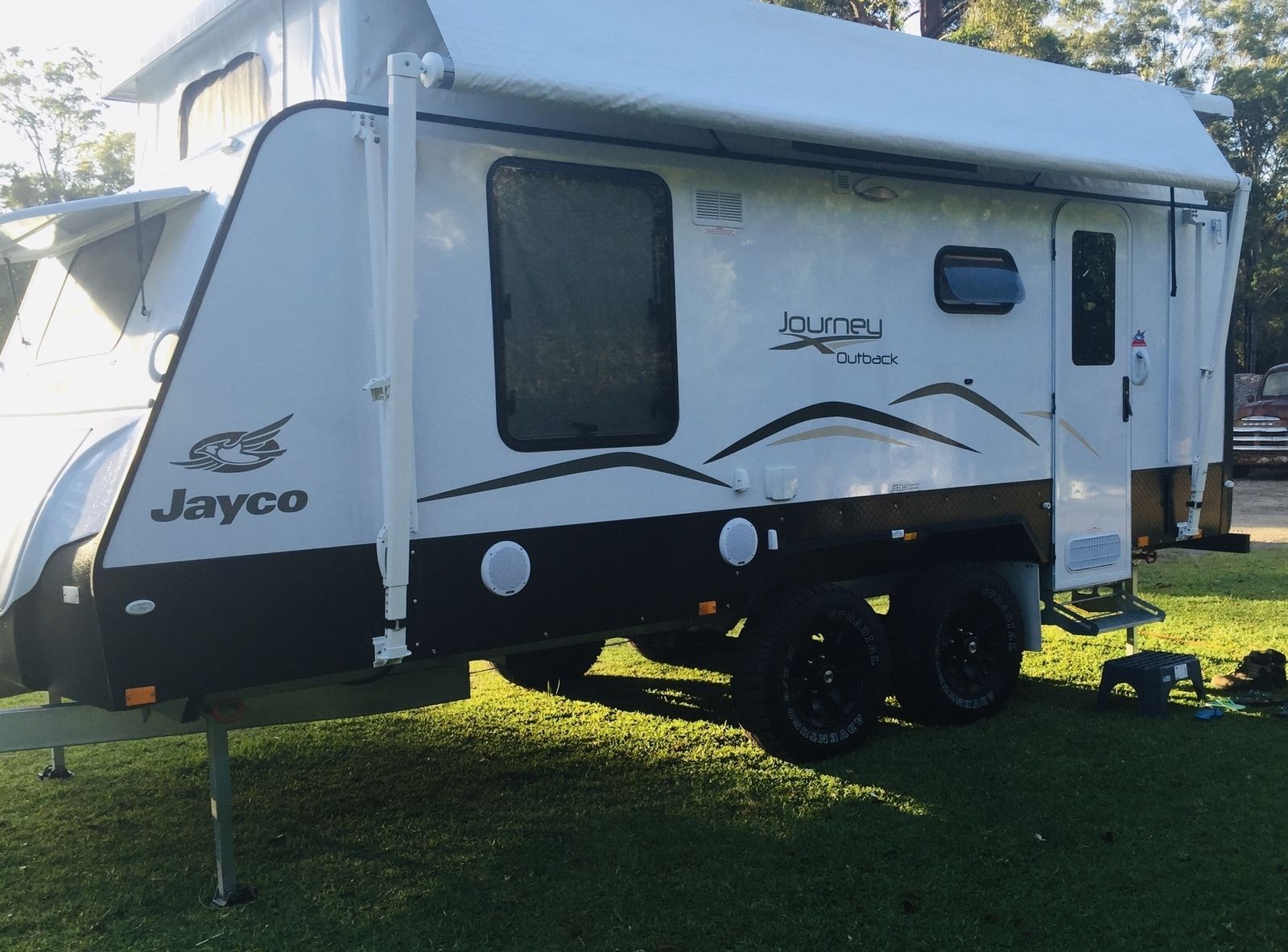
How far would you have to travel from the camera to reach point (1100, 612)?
6664mm

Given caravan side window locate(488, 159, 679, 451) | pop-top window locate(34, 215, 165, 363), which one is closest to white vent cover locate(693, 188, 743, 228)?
caravan side window locate(488, 159, 679, 451)

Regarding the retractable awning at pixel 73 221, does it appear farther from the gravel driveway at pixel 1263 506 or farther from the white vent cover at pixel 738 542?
the gravel driveway at pixel 1263 506

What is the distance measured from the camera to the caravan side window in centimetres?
422

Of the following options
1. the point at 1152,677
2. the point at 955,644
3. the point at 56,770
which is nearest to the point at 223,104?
the point at 56,770

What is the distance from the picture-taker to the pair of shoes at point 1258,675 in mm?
6305

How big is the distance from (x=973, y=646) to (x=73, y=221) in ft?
14.7

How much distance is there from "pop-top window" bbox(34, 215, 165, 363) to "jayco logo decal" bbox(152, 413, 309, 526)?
838 mm

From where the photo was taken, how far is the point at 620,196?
4555 millimetres

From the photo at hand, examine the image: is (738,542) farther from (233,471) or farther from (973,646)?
(233,471)

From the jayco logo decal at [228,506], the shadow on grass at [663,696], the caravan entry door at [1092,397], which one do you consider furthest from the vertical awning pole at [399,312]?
the caravan entry door at [1092,397]

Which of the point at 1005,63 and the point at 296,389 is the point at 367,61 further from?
the point at 1005,63

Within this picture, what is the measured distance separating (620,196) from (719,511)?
1337mm

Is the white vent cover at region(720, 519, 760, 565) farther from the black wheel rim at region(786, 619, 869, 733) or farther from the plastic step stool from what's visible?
the plastic step stool

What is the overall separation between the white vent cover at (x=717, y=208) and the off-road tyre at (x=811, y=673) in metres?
1.66
